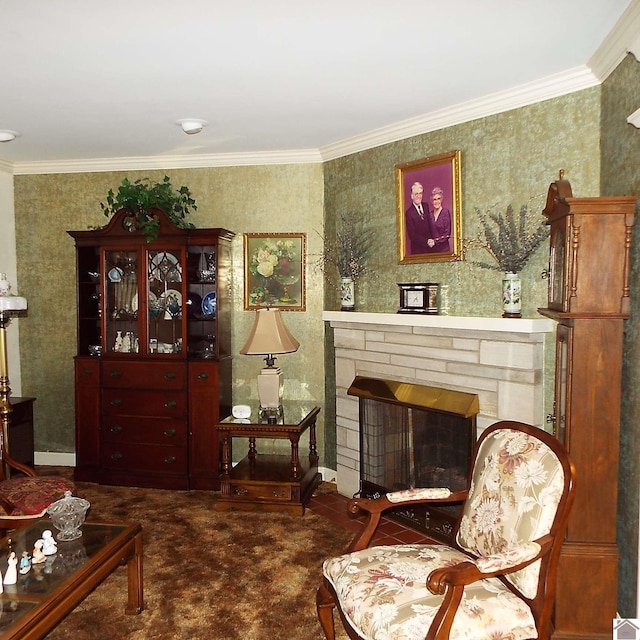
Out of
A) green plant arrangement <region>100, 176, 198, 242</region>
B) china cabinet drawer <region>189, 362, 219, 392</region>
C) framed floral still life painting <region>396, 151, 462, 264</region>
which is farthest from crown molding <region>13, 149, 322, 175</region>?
china cabinet drawer <region>189, 362, 219, 392</region>

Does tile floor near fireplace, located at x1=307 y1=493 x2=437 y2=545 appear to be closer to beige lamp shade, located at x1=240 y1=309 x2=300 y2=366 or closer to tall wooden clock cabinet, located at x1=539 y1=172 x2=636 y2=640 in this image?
beige lamp shade, located at x1=240 y1=309 x2=300 y2=366

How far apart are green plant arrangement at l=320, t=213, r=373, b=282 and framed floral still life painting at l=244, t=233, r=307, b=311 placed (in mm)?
416

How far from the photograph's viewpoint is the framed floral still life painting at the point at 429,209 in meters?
3.78

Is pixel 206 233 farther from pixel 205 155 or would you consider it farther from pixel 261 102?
pixel 261 102

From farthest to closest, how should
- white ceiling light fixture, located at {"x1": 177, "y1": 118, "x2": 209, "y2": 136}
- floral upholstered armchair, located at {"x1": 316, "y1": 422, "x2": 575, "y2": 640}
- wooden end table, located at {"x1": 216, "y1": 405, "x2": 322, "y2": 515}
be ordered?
wooden end table, located at {"x1": 216, "y1": 405, "x2": 322, "y2": 515} → white ceiling light fixture, located at {"x1": 177, "y1": 118, "x2": 209, "y2": 136} → floral upholstered armchair, located at {"x1": 316, "y1": 422, "x2": 575, "y2": 640}

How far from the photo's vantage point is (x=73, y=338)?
5297 mm

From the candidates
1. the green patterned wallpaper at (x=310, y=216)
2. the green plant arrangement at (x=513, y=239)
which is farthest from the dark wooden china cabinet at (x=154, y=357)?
the green plant arrangement at (x=513, y=239)

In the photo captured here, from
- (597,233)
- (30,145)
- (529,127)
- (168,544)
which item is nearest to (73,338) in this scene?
(30,145)

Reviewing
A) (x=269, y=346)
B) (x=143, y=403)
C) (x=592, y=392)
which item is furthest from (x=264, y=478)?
(x=592, y=392)

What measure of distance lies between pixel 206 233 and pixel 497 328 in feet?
7.69

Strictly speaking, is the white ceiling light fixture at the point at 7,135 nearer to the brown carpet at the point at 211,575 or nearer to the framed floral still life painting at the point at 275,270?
the framed floral still life painting at the point at 275,270

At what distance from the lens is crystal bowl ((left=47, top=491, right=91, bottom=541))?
8.86ft

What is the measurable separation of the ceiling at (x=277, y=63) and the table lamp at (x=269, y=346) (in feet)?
4.40

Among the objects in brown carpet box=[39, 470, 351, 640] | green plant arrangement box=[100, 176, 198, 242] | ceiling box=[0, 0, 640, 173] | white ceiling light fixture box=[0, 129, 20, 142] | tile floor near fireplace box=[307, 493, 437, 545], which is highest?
ceiling box=[0, 0, 640, 173]
